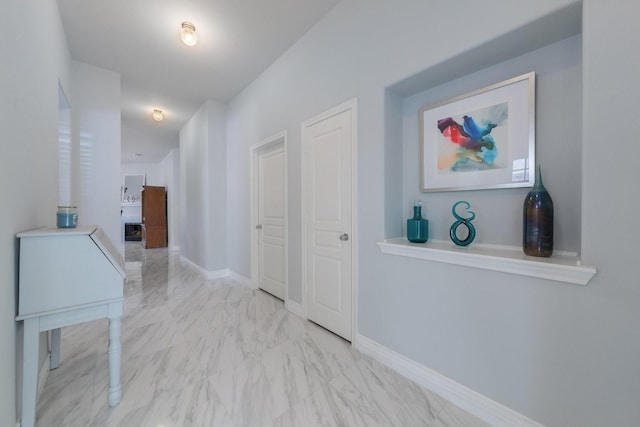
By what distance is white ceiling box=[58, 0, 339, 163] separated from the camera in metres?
2.31

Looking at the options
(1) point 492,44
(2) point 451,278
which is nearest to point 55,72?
(1) point 492,44

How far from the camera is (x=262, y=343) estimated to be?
86.4 inches

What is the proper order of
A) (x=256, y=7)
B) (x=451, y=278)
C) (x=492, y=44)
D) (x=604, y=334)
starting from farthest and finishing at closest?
(x=256, y=7) → (x=451, y=278) → (x=492, y=44) → (x=604, y=334)

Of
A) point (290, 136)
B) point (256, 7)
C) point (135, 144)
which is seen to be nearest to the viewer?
point (256, 7)

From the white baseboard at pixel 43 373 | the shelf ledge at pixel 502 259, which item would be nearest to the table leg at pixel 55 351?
the white baseboard at pixel 43 373

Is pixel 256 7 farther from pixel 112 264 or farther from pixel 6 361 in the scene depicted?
pixel 6 361

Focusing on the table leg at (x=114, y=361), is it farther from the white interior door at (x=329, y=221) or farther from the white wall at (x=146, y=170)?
the white wall at (x=146, y=170)

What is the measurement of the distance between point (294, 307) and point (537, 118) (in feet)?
8.68

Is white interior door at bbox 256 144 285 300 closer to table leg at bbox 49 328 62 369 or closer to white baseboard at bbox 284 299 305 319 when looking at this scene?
white baseboard at bbox 284 299 305 319

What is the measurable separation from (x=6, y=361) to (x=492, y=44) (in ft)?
9.43

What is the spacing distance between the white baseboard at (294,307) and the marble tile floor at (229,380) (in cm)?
6

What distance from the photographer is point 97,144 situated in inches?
128

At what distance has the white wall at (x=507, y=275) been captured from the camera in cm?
104

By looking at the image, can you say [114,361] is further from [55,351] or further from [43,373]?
[55,351]
